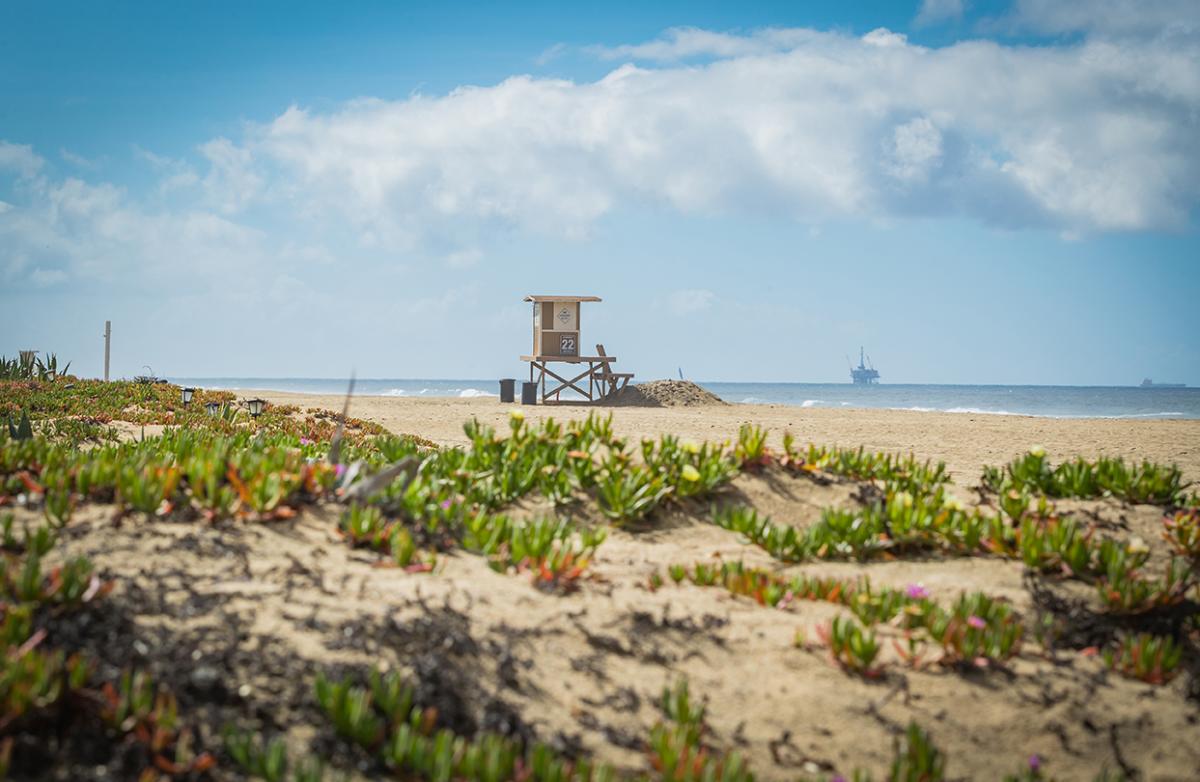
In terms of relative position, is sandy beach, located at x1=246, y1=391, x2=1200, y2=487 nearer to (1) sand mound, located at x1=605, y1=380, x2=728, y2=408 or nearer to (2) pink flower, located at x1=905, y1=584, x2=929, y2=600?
(1) sand mound, located at x1=605, y1=380, x2=728, y2=408

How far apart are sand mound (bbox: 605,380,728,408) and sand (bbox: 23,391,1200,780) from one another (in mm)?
24143

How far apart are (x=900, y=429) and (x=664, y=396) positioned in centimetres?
987

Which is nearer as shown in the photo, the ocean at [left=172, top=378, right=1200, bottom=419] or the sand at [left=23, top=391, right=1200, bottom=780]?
the sand at [left=23, top=391, right=1200, bottom=780]

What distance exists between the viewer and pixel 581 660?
4270 millimetres

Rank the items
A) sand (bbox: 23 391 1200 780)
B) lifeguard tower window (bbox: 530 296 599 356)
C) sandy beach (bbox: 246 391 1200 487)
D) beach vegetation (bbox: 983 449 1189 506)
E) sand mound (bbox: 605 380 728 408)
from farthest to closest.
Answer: lifeguard tower window (bbox: 530 296 599 356), sand mound (bbox: 605 380 728 408), sandy beach (bbox: 246 391 1200 487), beach vegetation (bbox: 983 449 1189 506), sand (bbox: 23 391 1200 780)

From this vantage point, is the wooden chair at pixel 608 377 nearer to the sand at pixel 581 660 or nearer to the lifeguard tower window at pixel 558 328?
the lifeguard tower window at pixel 558 328

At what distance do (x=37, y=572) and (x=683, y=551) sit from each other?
363 centimetres

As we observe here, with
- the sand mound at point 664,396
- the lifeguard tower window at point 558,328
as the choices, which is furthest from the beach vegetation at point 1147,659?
the lifeguard tower window at point 558,328

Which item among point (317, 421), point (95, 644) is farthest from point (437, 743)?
point (317, 421)

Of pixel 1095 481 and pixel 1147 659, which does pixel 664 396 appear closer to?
pixel 1095 481

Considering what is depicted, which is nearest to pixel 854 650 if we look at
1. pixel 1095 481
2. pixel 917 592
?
pixel 917 592

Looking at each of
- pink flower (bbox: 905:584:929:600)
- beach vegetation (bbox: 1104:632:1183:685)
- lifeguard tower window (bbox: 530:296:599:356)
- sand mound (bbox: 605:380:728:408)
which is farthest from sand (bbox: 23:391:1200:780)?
lifeguard tower window (bbox: 530:296:599:356)

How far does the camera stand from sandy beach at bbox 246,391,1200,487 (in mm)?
15988

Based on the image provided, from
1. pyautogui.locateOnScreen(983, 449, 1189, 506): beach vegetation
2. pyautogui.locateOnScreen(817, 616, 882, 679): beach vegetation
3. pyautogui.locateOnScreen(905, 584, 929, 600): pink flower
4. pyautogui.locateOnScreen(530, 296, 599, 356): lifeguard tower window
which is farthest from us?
pyautogui.locateOnScreen(530, 296, 599, 356): lifeguard tower window
